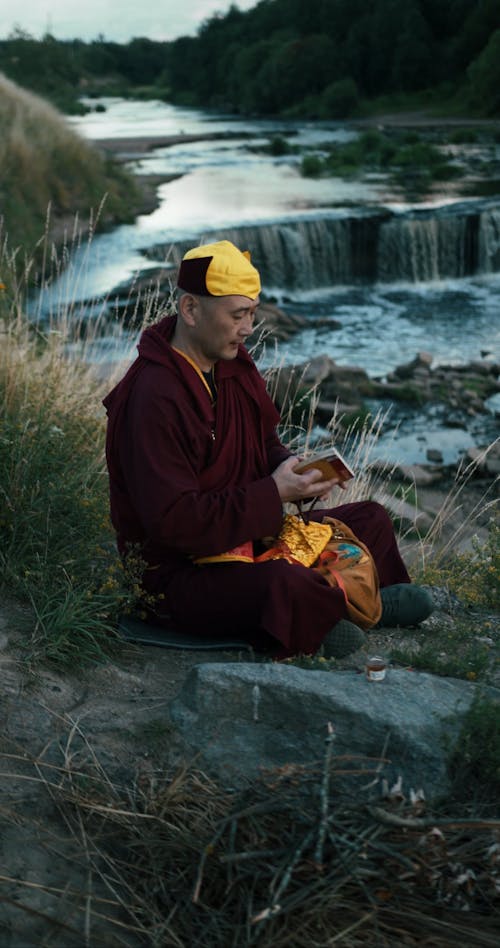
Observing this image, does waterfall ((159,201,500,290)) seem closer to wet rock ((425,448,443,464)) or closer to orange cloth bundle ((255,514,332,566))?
wet rock ((425,448,443,464))

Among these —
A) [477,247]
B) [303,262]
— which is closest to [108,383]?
[303,262]

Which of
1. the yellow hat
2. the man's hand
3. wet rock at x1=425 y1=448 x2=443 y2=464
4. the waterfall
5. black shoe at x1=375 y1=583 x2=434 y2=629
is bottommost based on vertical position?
wet rock at x1=425 y1=448 x2=443 y2=464

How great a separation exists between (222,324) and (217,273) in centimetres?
15

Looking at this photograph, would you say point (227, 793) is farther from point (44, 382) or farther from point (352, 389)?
point (352, 389)

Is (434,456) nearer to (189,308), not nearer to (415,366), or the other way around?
(415,366)

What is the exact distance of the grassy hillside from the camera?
15172mm

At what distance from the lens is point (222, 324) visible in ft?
9.52

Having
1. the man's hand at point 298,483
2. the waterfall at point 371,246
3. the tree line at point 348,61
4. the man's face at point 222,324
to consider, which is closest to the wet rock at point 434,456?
the man's hand at point 298,483

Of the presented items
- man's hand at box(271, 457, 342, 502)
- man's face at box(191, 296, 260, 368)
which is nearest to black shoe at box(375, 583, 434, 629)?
man's hand at box(271, 457, 342, 502)

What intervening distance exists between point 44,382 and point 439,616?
2.13 metres

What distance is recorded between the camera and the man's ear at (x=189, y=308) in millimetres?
2910

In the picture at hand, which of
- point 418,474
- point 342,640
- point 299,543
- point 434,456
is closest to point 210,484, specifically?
point 299,543

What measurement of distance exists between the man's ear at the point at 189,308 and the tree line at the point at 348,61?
40.7 metres

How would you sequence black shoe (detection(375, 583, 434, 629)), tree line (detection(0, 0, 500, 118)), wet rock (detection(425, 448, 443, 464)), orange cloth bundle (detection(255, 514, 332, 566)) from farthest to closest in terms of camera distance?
tree line (detection(0, 0, 500, 118)), wet rock (detection(425, 448, 443, 464)), black shoe (detection(375, 583, 434, 629)), orange cloth bundle (detection(255, 514, 332, 566))
